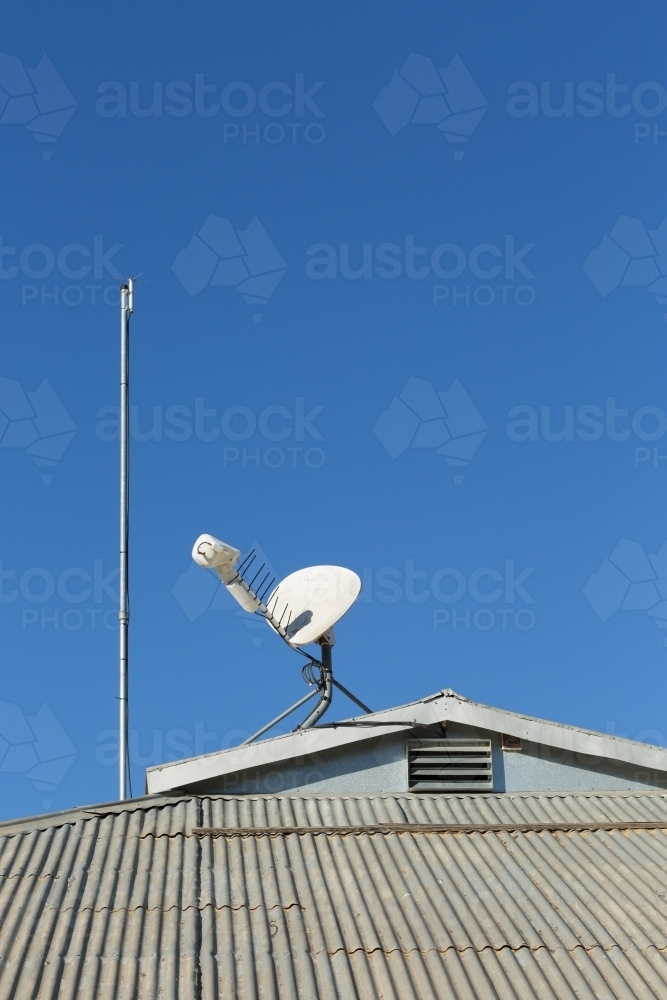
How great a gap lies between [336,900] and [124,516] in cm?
610

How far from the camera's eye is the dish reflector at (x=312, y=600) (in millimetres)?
13148

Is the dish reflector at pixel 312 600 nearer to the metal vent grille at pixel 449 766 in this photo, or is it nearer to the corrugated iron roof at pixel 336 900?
the metal vent grille at pixel 449 766

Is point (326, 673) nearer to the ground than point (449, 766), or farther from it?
farther from it

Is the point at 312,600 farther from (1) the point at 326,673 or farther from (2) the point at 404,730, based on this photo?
(2) the point at 404,730

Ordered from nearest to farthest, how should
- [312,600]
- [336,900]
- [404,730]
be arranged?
[336,900], [404,730], [312,600]

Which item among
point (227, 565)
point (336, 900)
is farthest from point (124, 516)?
point (336, 900)

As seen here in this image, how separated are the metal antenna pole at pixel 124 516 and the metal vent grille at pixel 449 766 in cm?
290

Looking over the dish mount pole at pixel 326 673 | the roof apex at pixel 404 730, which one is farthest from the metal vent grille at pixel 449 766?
the dish mount pole at pixel 326 673

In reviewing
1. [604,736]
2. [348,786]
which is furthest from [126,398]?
[604,736]

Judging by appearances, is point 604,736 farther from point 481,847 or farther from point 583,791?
point 481,847

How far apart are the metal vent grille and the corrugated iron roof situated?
0.75ft

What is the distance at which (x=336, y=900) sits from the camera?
9406mm

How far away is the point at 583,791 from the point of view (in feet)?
39.4

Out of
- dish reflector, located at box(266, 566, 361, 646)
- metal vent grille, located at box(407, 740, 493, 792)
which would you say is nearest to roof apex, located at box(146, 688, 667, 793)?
metal vent grille, located at box(407, 740, 493, 792)
